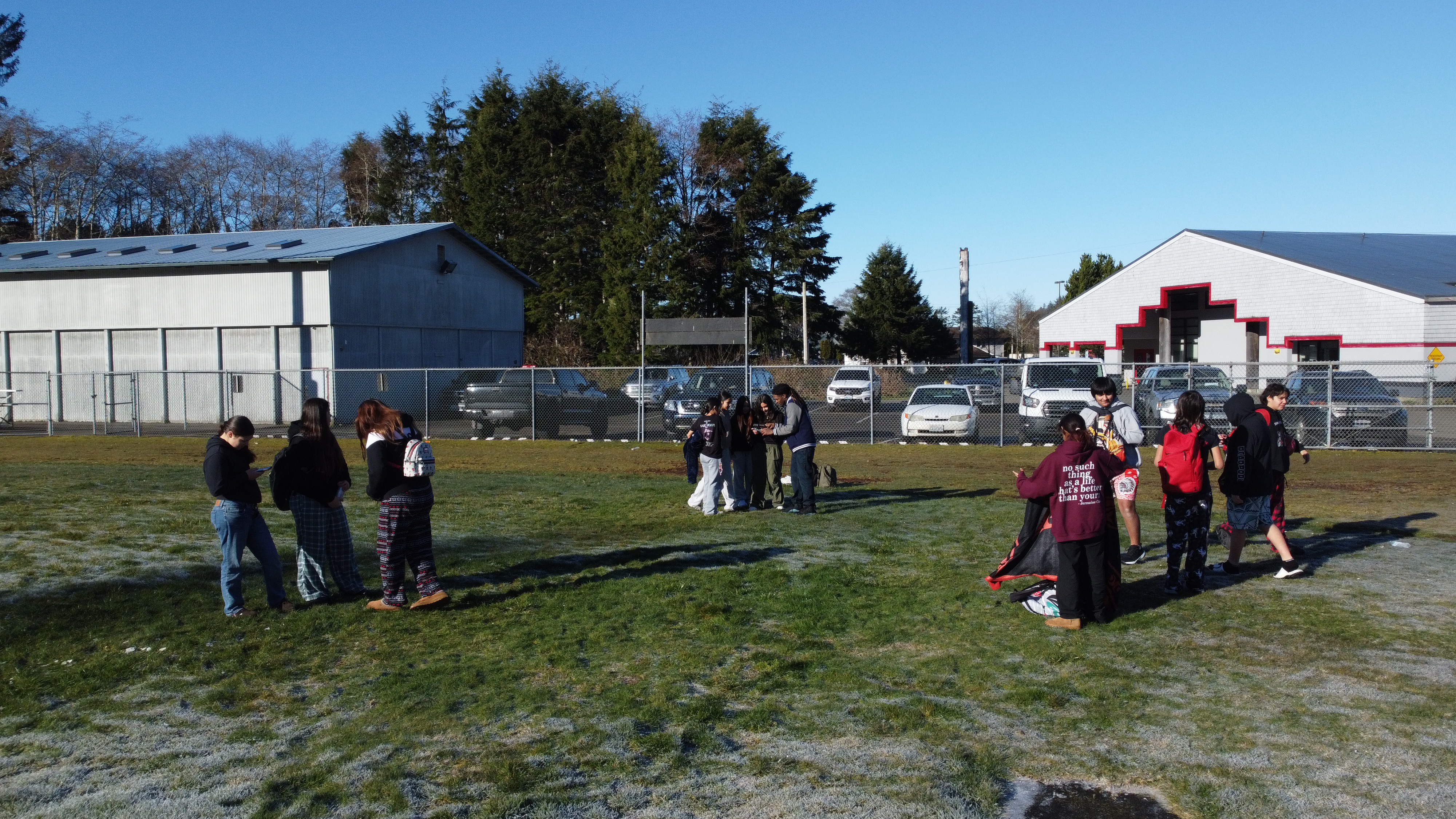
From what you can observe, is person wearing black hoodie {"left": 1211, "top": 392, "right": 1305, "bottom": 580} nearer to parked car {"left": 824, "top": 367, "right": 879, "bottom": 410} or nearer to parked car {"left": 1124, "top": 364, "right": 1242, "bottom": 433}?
parked car {"left": 1124, "top": 364, "right": 1242, "bottom": 433}

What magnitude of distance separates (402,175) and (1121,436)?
2438 inches

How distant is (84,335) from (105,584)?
30067 mm

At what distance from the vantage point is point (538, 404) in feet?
81.3

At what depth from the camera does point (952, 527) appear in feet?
37.4

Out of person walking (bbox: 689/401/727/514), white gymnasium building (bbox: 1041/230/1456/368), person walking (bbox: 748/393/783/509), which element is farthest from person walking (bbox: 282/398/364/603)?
white gymnasium building (bbox: 1041/230/1456/368)

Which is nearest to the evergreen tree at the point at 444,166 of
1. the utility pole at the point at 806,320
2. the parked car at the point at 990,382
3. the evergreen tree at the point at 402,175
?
the evergreen tree at the point at 402,175

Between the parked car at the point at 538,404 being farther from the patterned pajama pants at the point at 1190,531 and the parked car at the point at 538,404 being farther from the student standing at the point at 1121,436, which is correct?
the patterned pajama pants at the point at 1190,531

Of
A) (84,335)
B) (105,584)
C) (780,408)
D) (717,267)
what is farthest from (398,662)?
(717,267)

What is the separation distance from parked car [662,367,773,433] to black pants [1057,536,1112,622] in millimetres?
16843

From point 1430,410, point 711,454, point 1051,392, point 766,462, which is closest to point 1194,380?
point 1051,392

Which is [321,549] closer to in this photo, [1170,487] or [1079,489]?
[1079,489]

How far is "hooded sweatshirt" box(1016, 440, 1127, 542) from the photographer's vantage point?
22.7ft

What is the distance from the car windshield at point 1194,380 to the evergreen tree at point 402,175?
4986 cm

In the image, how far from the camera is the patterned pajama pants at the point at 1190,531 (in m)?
8.03
